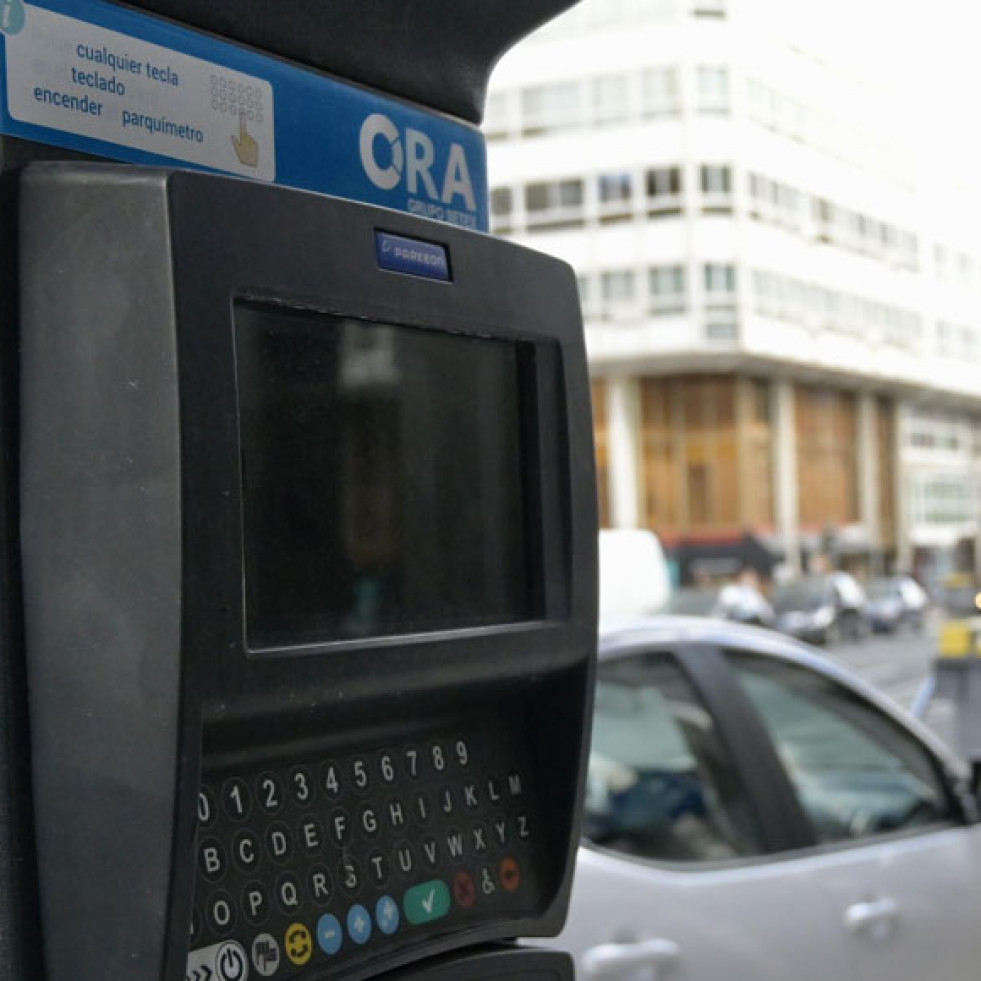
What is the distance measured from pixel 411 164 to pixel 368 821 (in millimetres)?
523

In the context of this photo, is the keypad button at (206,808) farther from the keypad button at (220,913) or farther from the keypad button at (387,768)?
the keypad button at (387,768)

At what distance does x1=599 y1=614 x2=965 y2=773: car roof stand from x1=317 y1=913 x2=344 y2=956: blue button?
254 centimetres

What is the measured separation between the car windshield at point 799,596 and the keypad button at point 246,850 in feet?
108

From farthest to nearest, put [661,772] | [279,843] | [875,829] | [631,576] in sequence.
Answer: [631,576], [875,829], [661,772], [279,843]

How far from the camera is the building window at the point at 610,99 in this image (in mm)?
39250

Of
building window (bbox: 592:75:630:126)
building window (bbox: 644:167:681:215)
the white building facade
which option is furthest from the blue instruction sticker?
building window (bbox: 592:75:630:126)

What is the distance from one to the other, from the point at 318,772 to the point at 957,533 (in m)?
52.2

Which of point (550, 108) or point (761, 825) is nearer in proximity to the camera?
point (761, 825)

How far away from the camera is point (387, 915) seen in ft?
3.89

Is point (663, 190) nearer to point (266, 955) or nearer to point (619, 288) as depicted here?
point (619, 288)

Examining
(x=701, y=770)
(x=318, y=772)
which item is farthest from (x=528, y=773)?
(x=701, y=770)

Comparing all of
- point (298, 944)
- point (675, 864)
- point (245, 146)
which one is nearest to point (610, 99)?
point (675, 864)

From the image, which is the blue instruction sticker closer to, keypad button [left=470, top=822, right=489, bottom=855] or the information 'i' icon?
the information 'i' icon

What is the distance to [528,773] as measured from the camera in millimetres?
1316
